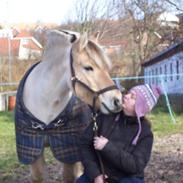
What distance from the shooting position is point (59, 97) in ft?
14.2

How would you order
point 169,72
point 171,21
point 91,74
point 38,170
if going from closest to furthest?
point 91,74, point 38,170, point 171,21, point 169,72

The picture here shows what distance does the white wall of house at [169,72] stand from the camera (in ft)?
96.0

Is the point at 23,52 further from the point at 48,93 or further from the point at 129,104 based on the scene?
the point at 129,104

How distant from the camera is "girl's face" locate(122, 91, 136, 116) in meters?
3.49

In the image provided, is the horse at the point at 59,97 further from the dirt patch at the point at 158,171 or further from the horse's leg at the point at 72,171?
the dirt patch at the point at 158,171

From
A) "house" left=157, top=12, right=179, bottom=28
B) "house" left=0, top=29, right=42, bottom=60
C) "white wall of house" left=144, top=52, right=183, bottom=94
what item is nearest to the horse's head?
"house" left=157, top=12, right=179, bottom=28

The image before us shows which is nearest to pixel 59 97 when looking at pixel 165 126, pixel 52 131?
pixel 52 131

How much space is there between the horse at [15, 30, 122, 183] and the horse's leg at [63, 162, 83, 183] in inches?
0.6

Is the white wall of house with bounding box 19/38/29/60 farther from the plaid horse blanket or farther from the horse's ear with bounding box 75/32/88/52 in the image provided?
the horse's ear with bounding box 75/32/88/52

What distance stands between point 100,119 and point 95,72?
45cm

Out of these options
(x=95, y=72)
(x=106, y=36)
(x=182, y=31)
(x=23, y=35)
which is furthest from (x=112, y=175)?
(x=23, y=35)

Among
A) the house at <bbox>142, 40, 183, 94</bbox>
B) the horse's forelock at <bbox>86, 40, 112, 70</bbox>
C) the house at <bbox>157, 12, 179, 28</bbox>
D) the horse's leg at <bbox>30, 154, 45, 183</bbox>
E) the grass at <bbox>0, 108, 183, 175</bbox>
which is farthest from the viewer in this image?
the house at <bbox>142, 40, 183, 94</bbox>

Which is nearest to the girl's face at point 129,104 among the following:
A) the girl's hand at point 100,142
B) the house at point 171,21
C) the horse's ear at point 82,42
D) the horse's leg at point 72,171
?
the girl's hand at point 100,142

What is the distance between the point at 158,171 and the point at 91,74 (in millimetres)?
2684
